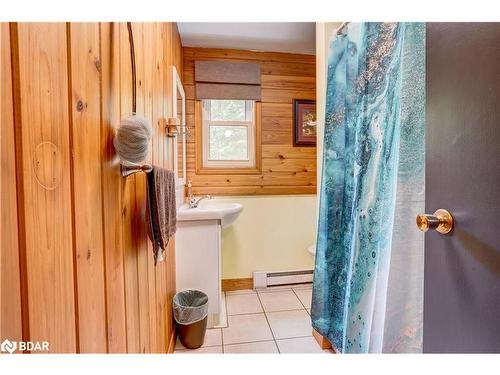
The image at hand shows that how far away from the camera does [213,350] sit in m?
1.59

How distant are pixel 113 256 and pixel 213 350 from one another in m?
1.19

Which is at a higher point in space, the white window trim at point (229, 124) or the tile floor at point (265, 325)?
the white window trim at point (229, 124)

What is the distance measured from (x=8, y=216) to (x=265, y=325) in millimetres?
1822

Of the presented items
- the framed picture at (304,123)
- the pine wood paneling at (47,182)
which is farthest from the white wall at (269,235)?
the pine wood paneling at (47,182)

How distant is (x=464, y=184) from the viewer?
1.99 feet

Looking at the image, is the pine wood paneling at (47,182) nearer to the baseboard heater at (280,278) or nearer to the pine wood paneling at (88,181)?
the pine wood paneling at (88,181)

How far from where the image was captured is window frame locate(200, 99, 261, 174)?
2438 mm

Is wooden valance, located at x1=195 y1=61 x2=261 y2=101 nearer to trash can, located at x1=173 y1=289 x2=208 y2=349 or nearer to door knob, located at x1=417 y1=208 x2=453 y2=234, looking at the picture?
trash can, located at x1=173 y1=289 x2=208 y2=349

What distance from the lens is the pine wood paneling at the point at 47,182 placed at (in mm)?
426

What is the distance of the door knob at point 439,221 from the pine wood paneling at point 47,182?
2.80 ft

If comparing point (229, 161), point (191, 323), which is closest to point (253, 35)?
point (229, 161)

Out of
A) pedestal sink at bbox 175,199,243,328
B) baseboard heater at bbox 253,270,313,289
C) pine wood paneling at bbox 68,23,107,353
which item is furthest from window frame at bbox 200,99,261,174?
pine wood paneling at bbox 68,23,107,353

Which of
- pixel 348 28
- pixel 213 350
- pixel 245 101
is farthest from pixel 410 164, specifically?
pixel 245 101

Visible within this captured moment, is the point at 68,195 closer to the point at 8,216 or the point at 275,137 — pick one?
the point at 8,216
